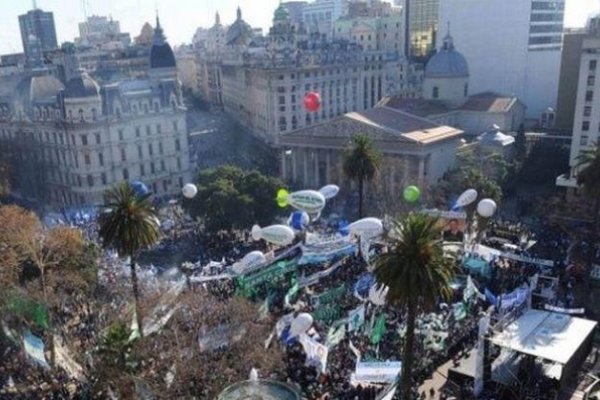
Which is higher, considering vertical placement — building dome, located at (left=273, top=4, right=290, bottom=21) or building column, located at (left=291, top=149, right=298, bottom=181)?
building dome, located at (left=273, top=4, right=290, bottom=21)

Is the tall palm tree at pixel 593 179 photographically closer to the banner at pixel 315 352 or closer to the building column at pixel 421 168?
the banner at pixel 315 352

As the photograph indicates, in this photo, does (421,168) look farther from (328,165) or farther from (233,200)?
(233,200)

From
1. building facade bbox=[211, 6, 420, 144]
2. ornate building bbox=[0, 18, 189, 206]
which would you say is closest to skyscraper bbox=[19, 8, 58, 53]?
building facade bbox=[211, 6, 420, 144]

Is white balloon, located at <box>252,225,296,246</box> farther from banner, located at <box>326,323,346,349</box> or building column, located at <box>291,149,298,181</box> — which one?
building column, located at <box>291,149,298,181</box>

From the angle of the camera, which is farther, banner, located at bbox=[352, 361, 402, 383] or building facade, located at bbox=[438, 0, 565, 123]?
building facade, located at bbox=[438, 0, 565, 123]

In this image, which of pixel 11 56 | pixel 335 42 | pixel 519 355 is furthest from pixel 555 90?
pixel 11 56

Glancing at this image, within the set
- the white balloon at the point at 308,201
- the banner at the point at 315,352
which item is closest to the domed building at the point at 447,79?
the white balloon at the point at 308,201

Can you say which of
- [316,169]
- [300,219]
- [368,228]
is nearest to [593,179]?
[368,228]
